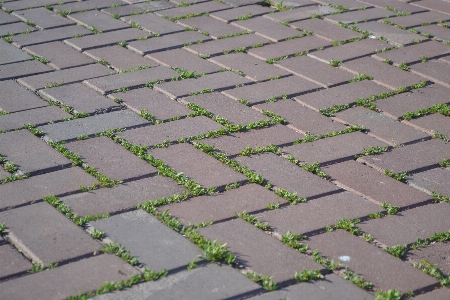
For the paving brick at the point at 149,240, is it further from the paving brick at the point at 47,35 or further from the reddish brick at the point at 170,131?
the paving brick at the point at 47,35

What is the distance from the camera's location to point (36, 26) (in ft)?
19.4

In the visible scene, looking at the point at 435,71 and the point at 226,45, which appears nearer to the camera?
the point at 435,71

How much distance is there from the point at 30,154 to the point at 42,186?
36 centimetres

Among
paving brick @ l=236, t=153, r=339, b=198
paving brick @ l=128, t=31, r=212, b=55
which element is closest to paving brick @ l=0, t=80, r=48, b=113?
paving brick @ l=128, t=31, r=212, b=55

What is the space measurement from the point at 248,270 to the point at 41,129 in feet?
5.73

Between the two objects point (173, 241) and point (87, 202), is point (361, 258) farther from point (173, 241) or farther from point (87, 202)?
point (87, 202)

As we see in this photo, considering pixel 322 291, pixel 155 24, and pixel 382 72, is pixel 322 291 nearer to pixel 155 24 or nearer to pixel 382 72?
pixel 382 72

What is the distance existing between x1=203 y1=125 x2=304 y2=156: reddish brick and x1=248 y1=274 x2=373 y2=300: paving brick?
1.20 metres

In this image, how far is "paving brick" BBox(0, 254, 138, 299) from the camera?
9.21 feet

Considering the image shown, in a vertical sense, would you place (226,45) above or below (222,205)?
above

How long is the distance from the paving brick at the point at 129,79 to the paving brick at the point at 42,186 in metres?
1.11

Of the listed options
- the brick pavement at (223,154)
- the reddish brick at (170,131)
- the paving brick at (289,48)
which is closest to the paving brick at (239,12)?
the brick pavement at (223,154)

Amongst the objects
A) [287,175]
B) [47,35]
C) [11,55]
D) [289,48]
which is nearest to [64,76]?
[11,55]

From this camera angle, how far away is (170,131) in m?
4.20
